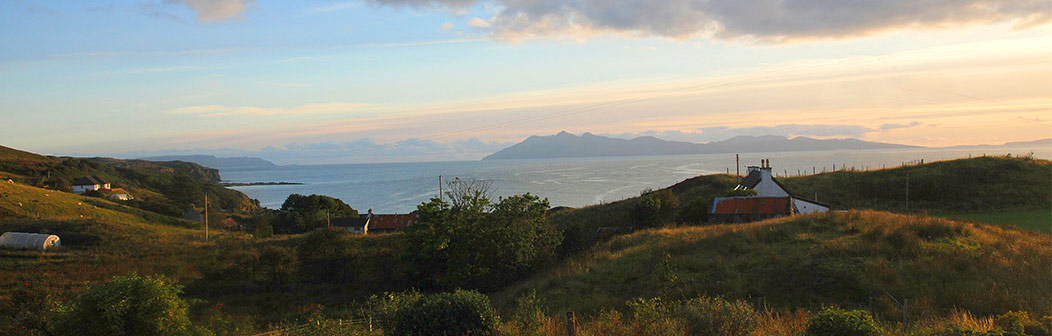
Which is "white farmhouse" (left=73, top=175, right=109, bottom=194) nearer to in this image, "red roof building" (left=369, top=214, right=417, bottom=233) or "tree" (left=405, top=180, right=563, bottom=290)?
"red roof building" (left=369, top=214, right=417, bottom=233)

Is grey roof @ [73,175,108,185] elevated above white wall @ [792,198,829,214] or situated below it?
above

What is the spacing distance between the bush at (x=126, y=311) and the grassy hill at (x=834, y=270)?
908 centimetres

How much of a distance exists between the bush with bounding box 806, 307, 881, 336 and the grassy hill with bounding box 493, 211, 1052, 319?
5083 mm

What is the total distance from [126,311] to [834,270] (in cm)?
1616

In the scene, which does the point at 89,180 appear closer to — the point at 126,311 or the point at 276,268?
the point at 276,268

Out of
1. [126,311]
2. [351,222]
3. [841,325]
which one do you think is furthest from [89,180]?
[841,325]

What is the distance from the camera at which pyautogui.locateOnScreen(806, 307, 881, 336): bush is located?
6727 millimetres

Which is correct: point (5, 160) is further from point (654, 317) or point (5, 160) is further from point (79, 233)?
point (654, 317)

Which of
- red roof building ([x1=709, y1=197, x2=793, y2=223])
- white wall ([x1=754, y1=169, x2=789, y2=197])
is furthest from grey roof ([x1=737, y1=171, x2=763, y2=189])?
red roof building ([x1=709, y1=197, x2=793, y2=223])

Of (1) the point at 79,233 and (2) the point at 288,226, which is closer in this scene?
(1) the point at 79,233

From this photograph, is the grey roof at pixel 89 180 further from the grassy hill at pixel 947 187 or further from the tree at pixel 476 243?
the grassy hill at pixel 947 187

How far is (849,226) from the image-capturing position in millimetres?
21266

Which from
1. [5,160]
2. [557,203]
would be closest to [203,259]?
[557,203]

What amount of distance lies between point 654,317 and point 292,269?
22.9m
